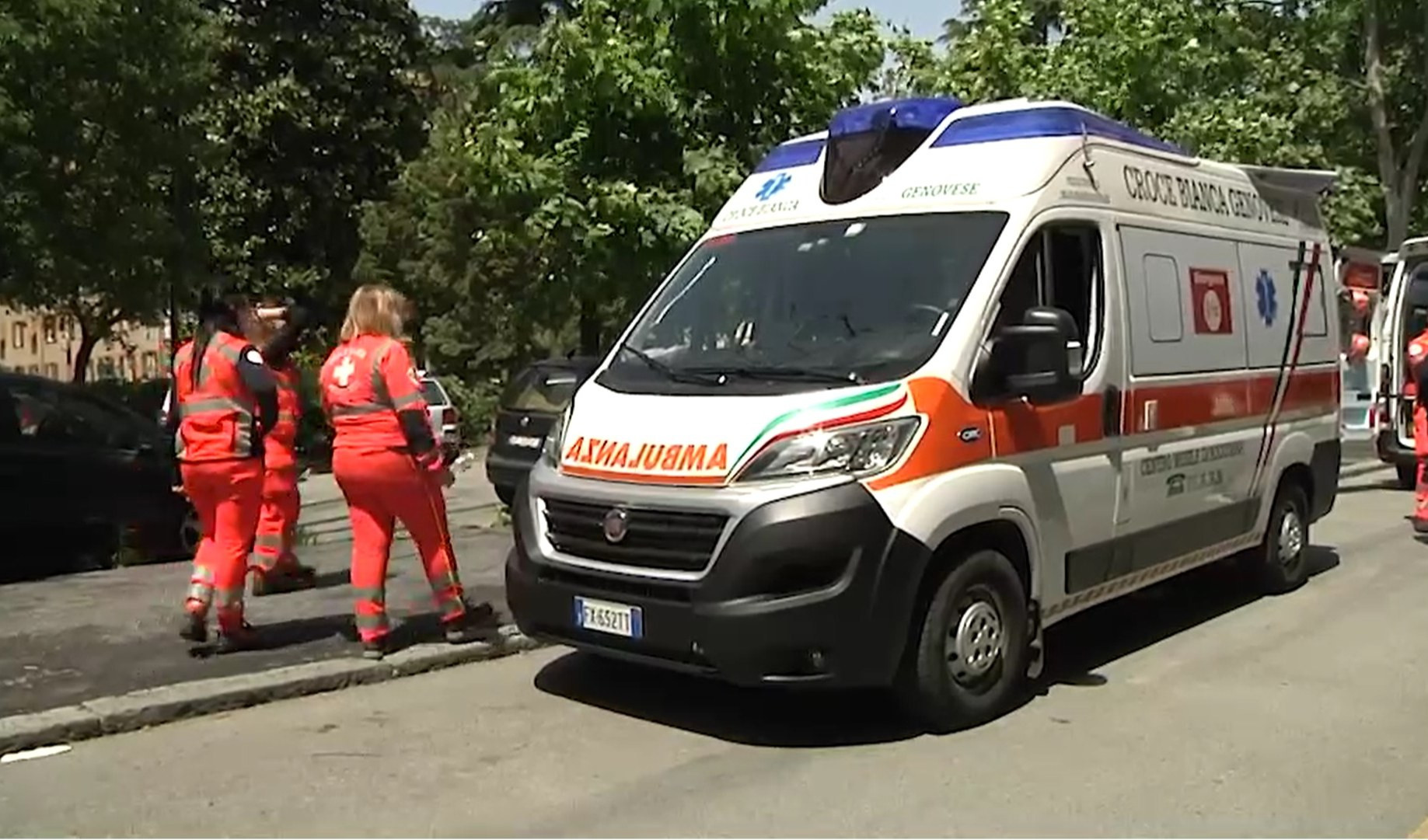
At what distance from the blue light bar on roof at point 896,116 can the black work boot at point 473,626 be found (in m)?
A: 3.17

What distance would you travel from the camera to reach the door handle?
23.3ft

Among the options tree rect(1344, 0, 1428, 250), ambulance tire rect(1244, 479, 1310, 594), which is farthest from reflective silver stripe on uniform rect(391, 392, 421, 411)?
tree rect(1344, 0, 1428, 250)

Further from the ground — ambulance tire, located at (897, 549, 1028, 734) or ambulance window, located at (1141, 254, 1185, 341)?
ambulance window, located at (1141, 254, 1185, 341)

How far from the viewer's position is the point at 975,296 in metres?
6.37

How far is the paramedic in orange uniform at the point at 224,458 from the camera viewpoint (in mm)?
7363

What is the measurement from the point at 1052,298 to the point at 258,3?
3201cm

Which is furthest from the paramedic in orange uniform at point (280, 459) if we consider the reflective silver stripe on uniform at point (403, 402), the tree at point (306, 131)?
the tree at point (306, 131)

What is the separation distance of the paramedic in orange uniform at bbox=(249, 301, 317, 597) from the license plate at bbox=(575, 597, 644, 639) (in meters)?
3.34

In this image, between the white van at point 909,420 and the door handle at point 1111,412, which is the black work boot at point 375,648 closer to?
the white van at point 909,420

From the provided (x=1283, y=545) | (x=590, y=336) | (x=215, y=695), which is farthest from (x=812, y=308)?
(x=590, y=336)

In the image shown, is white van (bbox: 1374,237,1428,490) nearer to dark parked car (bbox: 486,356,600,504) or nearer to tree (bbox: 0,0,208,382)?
dark parked car (bbox: 486,356,600,504)

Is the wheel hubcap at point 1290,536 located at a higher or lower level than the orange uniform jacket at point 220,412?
lower

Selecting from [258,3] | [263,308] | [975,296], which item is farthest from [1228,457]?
[258,3]

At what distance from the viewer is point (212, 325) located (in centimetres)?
763
